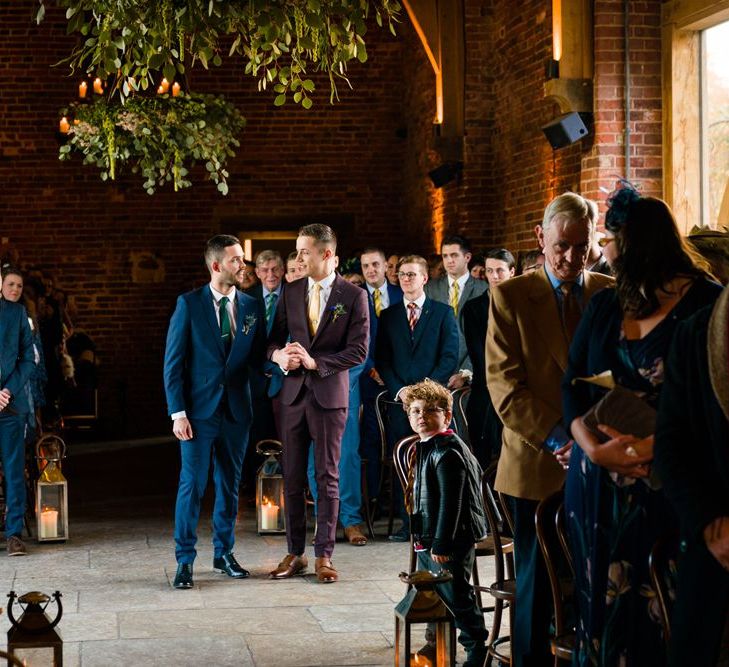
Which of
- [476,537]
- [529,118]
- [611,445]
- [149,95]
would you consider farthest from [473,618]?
[149,95]

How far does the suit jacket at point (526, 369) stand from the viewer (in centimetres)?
389

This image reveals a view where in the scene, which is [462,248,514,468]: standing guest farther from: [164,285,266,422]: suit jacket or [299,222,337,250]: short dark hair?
[164,285,266,422]: suit jacket

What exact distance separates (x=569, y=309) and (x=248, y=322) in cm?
253

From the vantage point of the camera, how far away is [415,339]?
720 centimetres

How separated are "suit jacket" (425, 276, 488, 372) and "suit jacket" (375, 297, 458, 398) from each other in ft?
0.61

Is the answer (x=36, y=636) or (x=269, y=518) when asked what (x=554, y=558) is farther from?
(x=269, y=518)

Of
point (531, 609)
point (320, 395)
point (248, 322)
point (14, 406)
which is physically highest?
point (248, 322)

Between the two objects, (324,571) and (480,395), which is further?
(480,395)

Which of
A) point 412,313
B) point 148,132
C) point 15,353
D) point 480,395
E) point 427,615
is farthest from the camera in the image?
point 148,132

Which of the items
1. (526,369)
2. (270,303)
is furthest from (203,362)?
(526,369)

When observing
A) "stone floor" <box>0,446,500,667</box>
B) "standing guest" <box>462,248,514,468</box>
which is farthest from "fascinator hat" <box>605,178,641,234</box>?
"standing guest" <box>462,248,514,468</box>

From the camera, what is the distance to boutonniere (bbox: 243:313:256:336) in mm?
6164

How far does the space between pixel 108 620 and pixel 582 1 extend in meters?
4.91

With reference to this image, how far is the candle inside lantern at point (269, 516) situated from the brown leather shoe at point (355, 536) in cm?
41
